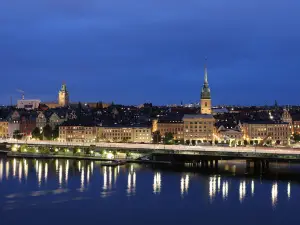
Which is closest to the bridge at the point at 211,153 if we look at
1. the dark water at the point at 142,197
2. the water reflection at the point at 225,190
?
the dark water at the point at 142,197

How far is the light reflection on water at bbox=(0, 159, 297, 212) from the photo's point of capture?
2483 centimetres

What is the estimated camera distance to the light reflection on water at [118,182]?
2483 cm

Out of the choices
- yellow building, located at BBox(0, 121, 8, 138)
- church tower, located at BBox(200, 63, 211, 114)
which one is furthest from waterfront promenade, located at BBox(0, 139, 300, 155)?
church tower, located at BBox(200, 63, 211, 114)

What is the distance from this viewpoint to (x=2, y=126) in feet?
199

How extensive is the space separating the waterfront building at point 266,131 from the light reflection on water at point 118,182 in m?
21.8

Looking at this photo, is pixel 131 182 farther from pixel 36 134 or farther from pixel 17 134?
pixel 17 134

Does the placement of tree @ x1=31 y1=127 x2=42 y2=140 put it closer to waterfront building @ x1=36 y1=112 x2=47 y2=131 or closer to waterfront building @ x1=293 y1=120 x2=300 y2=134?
waterfront building @ x1=36 y1=112 x2=47 y2=131

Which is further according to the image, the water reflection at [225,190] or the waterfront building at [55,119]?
the waterfront building at [55,119]

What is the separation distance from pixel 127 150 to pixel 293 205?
17553 millimetres

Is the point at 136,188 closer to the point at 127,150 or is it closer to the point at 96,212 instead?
the point at 96,212

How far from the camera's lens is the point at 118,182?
27672 mm

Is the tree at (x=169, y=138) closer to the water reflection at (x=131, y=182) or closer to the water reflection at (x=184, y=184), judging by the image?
the water reflection at (x=131, y=182)

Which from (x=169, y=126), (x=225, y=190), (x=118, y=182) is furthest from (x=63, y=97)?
(x=225, y=190)

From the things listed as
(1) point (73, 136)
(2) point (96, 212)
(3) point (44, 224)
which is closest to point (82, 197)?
(2) point (96, 212)
